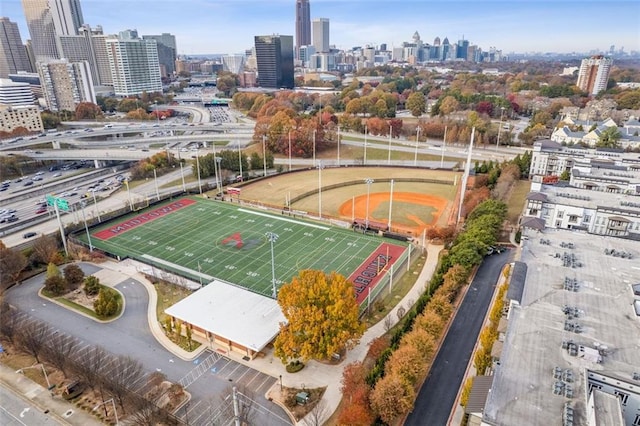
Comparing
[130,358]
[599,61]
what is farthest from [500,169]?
[599,61]

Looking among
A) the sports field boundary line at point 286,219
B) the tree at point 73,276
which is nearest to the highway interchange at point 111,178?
the tree at point 73,276

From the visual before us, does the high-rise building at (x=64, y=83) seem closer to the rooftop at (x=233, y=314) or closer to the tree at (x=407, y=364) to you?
the rooftop at (x=233, y=314)

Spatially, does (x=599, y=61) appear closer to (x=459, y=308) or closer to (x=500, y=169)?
(x=500, y=169)

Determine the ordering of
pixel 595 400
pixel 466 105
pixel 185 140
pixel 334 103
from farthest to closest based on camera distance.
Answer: pixel 334 103 → pixel 466 105 → pixel 185 140 → pixel 595 400

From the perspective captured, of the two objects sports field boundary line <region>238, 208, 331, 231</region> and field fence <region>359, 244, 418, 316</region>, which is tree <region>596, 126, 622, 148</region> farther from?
sports field boundary line <region>238, 208, 331, 231</region>

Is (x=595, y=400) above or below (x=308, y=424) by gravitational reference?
above
